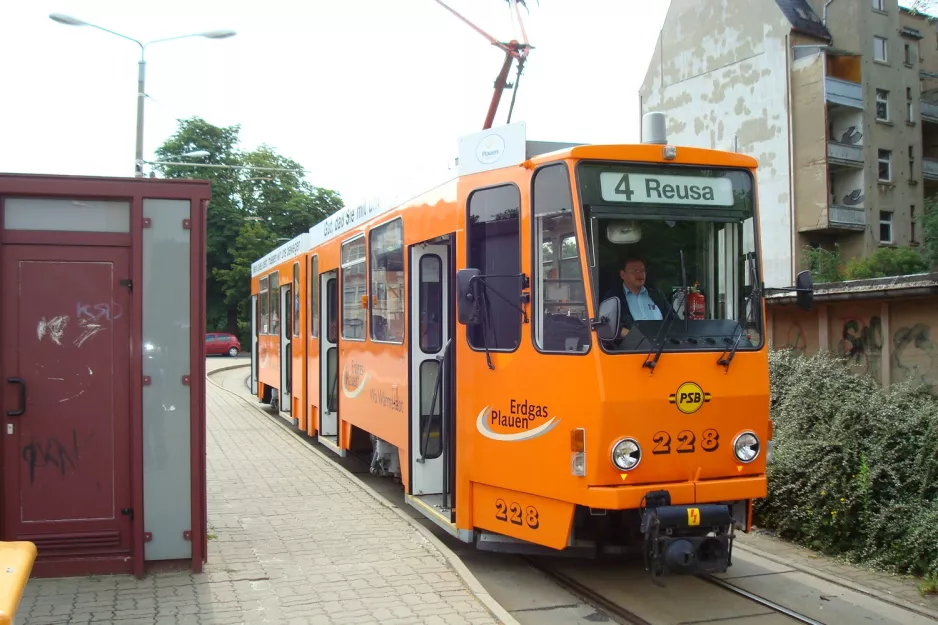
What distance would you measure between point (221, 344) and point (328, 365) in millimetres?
37974

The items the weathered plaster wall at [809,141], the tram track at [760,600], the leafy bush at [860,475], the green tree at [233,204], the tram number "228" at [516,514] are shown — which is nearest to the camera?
the tram track at [760,600]

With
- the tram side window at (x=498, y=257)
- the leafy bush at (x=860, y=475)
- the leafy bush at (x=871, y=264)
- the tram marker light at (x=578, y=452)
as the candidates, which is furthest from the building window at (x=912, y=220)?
the tram marker light at (x=578, y=452)

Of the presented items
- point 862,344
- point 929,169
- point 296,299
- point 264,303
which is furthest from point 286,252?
point 929,169

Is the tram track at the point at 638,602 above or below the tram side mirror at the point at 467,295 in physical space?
below

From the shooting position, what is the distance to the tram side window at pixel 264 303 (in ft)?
56.6

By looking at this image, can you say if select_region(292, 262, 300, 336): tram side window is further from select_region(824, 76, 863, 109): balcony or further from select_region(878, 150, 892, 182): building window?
select_region(878, 150, 892, 182): building window

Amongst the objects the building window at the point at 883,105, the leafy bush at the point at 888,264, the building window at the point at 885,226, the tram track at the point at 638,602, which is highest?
the building window at the point at 883,105

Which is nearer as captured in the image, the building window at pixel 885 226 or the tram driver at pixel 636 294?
the tram driver at pixel 636 294

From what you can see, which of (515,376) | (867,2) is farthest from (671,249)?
(867,2)

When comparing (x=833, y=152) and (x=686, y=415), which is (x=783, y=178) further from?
(x=686, y=415)

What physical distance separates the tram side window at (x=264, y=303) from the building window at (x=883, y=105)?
95.3 feet

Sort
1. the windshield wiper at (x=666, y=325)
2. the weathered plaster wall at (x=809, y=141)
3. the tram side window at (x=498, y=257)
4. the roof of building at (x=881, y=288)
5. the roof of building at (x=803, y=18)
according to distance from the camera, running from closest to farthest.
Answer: the windshield wiper at (x=666, y=325)
the tram side window at (x=498, y=257)
the roof of building at (x=881, y=288)
the weathered plaster wall at (x=809, y=141)
the roof of building at (x=803, y=18)

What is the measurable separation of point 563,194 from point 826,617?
3235 mm

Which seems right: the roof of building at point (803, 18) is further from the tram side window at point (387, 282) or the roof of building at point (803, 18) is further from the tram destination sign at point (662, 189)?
the tram destination sign at point (662, 189)
